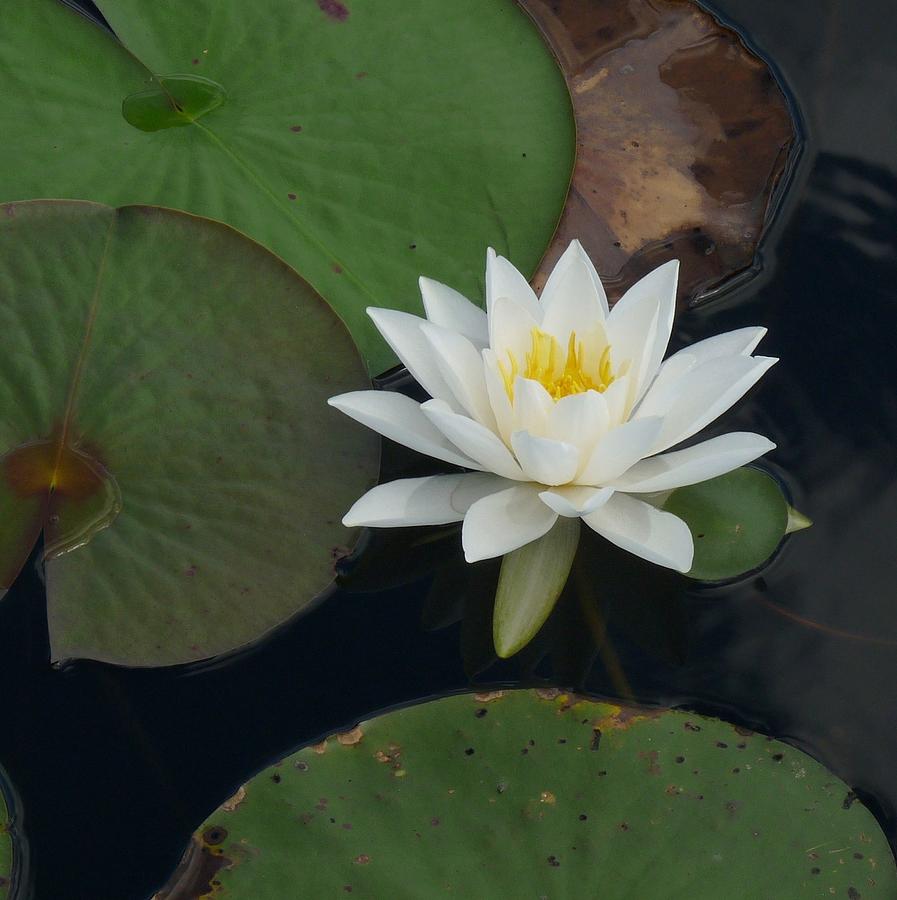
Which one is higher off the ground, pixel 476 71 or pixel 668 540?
pixel 476 71

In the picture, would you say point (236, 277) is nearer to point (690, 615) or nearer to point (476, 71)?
point (476, 71)

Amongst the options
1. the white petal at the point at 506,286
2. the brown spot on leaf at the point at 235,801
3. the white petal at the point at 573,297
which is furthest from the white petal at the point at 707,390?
the brown spot on leaf at the point at 235,801

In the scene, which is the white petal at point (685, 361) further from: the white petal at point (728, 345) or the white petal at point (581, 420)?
the white petal at point (581, 420)

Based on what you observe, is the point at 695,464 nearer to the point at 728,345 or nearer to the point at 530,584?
the point at 728,345

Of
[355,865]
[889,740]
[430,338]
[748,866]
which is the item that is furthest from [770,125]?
[355,865]

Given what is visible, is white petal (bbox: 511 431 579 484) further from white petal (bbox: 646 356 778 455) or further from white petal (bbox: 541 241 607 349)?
white petal (bbox: 541 241 607 349)

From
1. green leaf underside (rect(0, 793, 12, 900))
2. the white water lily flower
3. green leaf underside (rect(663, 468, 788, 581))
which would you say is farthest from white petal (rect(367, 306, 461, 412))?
green leaf underside (rect(0, 793, 12, 900))
